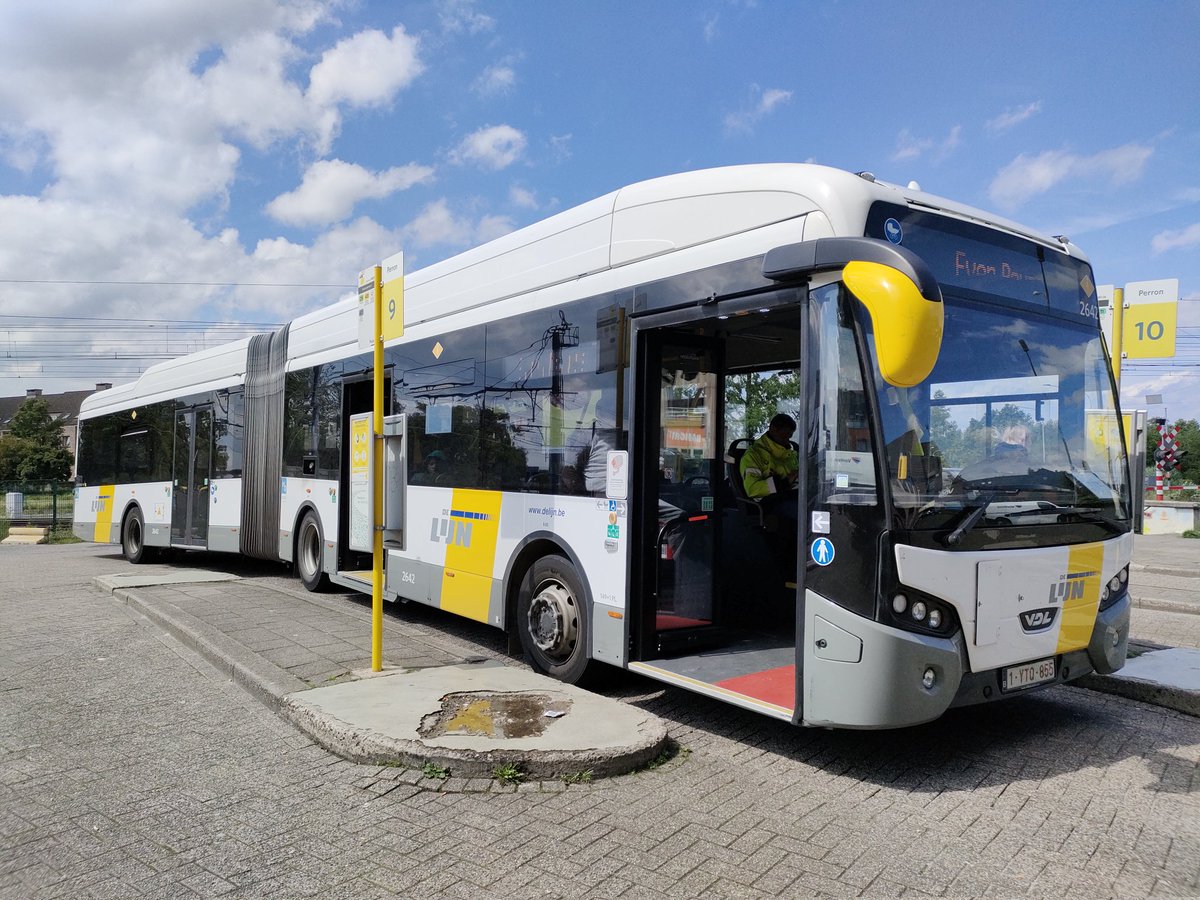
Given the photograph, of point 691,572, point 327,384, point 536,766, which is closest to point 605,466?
point 691,572

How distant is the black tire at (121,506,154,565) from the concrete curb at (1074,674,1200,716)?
14.4m

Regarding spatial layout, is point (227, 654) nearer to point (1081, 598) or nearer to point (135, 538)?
point (1081, 598)

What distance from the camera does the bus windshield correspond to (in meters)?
4.40

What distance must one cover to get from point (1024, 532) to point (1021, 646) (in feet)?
1.97

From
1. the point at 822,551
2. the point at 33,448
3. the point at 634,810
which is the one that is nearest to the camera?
the point at 634,810

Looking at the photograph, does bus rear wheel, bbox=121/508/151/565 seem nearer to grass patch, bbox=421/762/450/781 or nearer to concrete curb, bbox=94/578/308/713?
concrete curb, bbox=94/578/308/713

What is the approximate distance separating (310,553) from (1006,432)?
8.69 m

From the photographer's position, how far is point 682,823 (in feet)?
13.4

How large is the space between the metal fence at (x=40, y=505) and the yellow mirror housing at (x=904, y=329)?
1173 inches

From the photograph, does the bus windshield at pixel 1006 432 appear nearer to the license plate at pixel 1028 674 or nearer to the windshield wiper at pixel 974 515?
the windshield wiper at pixel 974 515

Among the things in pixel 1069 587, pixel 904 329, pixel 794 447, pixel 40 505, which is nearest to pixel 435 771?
pixel 904 329

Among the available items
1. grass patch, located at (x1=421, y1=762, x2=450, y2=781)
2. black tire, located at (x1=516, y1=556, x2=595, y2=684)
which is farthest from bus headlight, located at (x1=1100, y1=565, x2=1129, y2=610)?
grass patch, located at (x1=421, y1=762, x2=450, y2=781)

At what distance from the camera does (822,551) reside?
4453 millimetres

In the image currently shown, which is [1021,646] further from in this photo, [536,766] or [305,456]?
[305,456]
